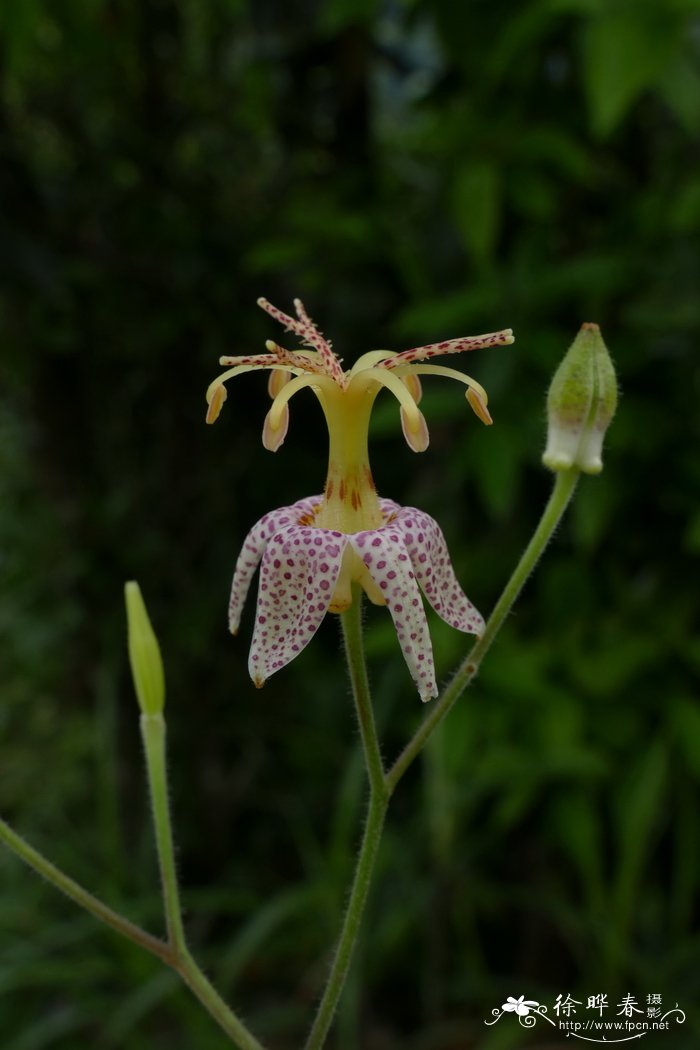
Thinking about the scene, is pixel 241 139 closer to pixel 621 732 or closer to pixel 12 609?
pixel 12 609

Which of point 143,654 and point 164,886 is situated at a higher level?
point 143,654

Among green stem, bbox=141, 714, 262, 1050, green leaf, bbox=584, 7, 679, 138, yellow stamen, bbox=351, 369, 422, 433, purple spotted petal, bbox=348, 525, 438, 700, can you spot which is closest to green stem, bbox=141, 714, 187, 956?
green stem, bbox=141, 714, 262, 1050

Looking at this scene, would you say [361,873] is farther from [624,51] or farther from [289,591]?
[624,51]

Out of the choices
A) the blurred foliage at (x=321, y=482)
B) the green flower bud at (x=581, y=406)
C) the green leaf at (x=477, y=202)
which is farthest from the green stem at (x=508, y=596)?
the green leaf at (x=477, y=202)

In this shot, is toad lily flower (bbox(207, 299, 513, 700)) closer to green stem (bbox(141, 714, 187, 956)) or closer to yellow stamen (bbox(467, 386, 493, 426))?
yellow stamen (bbox(467, 386, 493, 426))

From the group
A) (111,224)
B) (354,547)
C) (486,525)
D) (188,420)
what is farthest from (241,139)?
(354,547)

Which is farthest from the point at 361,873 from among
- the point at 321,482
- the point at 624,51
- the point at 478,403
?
the point at 321,482
